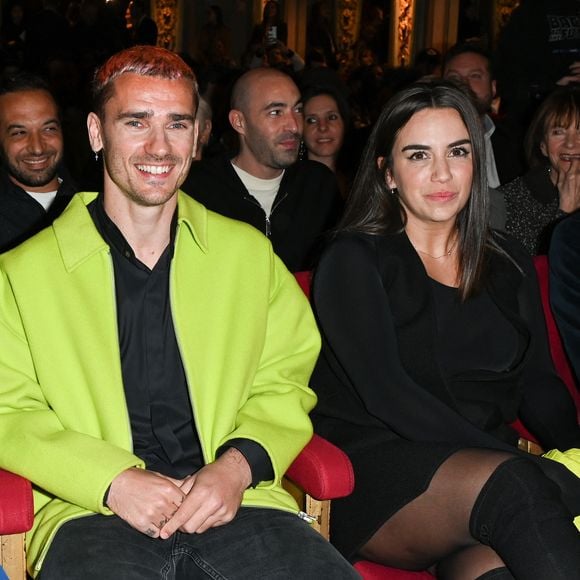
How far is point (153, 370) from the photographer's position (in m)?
2.19

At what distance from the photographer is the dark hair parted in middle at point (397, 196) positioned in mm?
2570

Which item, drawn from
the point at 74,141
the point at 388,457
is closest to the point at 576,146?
the point at 388,457

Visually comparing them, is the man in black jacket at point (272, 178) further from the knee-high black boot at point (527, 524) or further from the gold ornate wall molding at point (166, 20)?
the gold ornate wall molding at point (166, 20)

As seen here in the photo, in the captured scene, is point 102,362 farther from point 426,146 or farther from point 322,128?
point 322,128

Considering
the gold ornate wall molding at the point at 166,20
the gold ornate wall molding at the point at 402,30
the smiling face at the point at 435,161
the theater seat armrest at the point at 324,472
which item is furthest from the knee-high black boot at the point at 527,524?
the gold ornate wall molding at the point at 402,30

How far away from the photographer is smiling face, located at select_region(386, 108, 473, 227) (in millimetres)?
2547

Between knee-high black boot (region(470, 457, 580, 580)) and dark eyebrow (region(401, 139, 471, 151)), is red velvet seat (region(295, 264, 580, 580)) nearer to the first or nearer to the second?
dark eyebrow (region(401, 139, 471, 151))

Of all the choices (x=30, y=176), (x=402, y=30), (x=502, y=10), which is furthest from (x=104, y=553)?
(x=402, y=30)

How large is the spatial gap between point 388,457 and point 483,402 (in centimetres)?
31

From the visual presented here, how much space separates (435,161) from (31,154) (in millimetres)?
2058

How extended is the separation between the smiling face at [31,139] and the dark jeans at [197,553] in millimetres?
2302

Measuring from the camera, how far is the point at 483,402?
2.49 m

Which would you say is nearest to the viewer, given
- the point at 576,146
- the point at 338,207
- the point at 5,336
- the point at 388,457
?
the point at 5,336

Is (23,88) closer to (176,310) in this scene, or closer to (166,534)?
(176,310)
